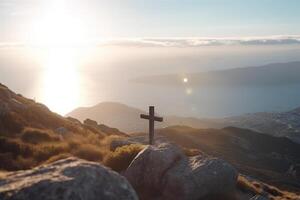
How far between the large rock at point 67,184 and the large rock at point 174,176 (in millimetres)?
6152

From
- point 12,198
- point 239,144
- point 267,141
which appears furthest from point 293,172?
point 12,198

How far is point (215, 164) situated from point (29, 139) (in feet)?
51.8

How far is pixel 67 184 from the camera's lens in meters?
10.2

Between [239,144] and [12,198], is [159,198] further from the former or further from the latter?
[239,144]

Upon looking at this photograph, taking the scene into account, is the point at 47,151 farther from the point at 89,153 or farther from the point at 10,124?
the point at 10,124

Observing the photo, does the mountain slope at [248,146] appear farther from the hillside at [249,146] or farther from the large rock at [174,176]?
the large rock at [174,176]

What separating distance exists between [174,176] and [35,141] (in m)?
14.9

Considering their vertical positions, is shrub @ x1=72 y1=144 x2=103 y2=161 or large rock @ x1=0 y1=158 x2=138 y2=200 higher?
large rock @ x1=0 y1=158 x2=138 y2=200

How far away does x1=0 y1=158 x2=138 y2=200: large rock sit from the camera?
984 centimetres

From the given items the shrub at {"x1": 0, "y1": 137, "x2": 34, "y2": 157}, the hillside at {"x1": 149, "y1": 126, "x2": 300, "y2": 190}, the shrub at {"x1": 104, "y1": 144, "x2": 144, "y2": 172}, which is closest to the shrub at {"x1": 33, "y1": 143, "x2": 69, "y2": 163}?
the shrub at {"x1": 0, "y1": 137, "x2": 34, "y2": 157}

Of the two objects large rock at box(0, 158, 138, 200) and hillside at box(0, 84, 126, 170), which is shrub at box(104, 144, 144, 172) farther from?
large rock at box(0, 158, 138, 200)

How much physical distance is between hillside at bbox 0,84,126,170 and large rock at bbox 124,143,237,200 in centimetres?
621

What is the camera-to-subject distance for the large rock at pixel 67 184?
9.84 meters

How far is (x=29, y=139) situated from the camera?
29.4m
